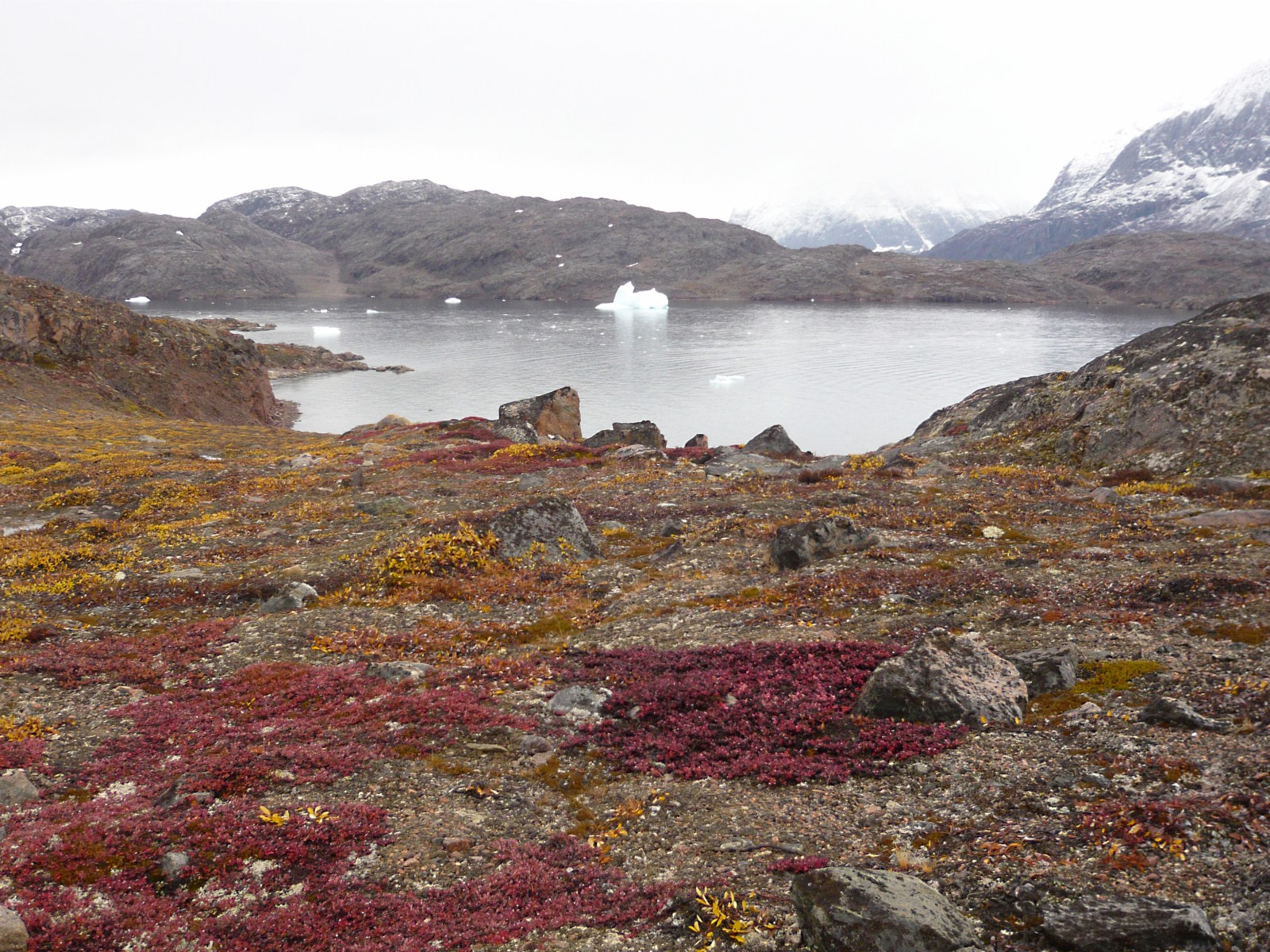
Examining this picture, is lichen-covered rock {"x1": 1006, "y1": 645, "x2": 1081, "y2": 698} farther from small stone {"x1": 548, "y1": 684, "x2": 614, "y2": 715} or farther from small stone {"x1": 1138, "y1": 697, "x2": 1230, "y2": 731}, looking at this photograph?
small stone {"x1": 548, "y1": 684, "x2": 614, "y2": 715}

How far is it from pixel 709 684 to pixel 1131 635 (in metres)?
7.93

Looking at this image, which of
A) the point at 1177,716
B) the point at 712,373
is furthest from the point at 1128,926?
the point at 712,373

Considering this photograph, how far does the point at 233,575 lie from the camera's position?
22.2m

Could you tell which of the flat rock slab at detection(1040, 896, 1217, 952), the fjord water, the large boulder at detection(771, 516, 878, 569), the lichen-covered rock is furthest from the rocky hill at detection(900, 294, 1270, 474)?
the fjord water

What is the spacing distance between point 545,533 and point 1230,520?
20168mm

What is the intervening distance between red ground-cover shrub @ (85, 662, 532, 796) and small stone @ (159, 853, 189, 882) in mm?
1647

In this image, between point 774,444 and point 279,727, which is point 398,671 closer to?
point 279,727

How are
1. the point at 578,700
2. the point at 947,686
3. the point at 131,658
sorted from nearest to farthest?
the point at 947,686, the point at 578,700, the point at 131,658

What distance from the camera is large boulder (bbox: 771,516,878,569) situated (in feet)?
69.5

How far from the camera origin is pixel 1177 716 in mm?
10305

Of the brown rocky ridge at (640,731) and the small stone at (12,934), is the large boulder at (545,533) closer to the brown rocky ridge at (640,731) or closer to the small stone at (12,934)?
the brown rocky ridge at (640,731)

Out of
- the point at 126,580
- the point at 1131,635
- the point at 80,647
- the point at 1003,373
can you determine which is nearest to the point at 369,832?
the point at 80,647

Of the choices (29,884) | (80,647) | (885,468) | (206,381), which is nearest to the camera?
(29,884)

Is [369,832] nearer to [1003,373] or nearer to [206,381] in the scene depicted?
[206,381]
